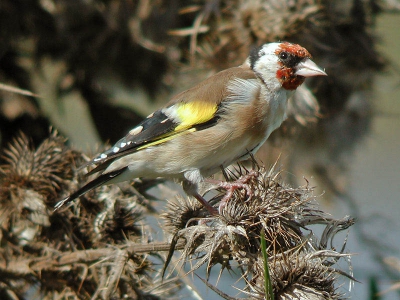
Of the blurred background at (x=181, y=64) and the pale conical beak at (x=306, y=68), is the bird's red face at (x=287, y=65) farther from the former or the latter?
the blurred background at (x=181, y=64)

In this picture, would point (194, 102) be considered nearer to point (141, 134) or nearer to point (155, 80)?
point (141, 134)

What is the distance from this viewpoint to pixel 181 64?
129 inches

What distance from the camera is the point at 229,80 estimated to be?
2.34m

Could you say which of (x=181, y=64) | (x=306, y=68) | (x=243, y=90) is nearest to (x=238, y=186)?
(x=243, y=90)

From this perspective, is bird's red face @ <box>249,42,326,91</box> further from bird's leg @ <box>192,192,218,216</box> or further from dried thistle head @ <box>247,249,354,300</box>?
dried thistle head @ <box>247,249,354,300</box>

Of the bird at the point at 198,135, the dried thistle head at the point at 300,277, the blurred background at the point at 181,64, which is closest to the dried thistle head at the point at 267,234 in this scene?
the dried thistle head at the point at 300,277

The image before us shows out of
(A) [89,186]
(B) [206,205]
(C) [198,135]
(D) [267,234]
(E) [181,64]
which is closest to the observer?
(D) [267,234]

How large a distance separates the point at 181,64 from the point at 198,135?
3.66 ft

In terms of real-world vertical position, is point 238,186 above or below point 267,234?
above

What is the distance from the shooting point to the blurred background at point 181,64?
123 inches

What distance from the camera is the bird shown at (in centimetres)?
221

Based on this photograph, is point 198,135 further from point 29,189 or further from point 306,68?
point 29,189

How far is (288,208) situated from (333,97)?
180 centimetres

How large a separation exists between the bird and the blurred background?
2.70 feet
